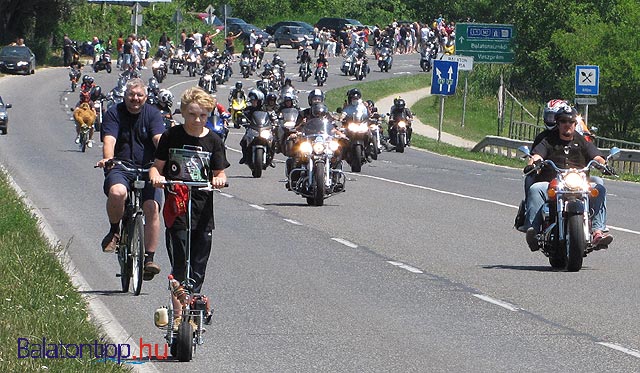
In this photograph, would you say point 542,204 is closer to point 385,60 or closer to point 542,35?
point 542,35

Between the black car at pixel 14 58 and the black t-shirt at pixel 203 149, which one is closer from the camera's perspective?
the black t-shirt at pixel 203 149

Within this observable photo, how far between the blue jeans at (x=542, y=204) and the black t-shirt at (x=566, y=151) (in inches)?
9.0

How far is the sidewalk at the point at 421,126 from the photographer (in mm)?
52938

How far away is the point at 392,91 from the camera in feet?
242

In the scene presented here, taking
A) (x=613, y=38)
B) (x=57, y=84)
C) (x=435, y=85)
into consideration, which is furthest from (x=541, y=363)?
(x=57, y=84)

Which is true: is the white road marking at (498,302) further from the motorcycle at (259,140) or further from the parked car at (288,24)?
the parked car at (288,24)

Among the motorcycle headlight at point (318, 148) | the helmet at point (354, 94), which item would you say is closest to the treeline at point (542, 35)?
the helmet at point (354, 94)

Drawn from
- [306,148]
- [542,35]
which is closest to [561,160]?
[306,148]

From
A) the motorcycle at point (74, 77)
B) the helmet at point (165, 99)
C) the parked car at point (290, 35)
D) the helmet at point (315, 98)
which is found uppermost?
the helmet at point (165, 99)

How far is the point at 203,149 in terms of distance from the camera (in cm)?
966

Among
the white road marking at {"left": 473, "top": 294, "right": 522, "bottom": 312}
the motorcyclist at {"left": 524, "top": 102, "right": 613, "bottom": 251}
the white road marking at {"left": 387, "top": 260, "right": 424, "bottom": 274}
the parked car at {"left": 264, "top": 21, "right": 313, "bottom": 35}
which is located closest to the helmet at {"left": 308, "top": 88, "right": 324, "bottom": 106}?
the white road marking at {"left": 387, "top": 260, "right": 424, "bottom": 274}

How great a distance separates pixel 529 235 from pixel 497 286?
4.66 feet

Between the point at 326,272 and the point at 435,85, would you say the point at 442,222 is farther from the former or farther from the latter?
the point at 435,85

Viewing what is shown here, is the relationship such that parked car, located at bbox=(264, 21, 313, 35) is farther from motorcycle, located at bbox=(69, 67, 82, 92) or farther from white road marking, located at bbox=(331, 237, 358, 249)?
white road marking, located at bbox=(331, 237, 358, 249)
